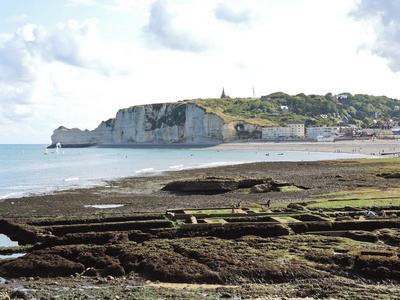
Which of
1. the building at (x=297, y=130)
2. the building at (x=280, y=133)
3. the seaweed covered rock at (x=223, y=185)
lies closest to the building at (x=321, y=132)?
the building at (x=297, y=130)

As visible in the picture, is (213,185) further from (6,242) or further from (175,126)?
(175,126)

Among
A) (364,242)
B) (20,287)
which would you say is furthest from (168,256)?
(364,242)

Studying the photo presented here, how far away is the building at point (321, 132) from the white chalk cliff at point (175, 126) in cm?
2006

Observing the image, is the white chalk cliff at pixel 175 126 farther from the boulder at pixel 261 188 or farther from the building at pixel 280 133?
the boulder at pixel 261 188

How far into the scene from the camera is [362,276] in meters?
18.1

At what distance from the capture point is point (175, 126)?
589ft

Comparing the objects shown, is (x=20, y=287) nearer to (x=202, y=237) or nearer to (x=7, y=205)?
(x=202, y=237)

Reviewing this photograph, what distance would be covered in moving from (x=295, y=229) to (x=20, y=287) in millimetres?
13026

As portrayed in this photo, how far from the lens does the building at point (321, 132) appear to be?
178m

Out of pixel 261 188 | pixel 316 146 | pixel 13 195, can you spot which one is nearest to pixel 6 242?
pixel 13 195

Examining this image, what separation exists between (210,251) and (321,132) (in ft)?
545

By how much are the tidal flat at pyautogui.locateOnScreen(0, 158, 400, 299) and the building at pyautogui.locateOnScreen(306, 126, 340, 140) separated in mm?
143174

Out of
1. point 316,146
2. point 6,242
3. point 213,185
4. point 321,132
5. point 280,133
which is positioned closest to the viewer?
point 6,242

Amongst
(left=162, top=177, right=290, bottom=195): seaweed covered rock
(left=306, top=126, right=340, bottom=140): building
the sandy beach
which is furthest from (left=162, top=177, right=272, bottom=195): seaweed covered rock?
(left=306, top=126, right=340, bottom=140): building
